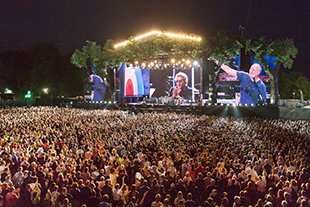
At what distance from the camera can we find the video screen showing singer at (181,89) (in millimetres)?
29078

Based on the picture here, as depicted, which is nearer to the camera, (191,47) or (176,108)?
(176,108)

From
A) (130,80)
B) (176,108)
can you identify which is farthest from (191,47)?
(130,80)

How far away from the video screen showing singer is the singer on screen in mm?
7598

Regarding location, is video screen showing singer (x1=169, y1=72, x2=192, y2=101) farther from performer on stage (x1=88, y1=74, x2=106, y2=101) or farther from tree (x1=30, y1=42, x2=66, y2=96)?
tree (x1=30, y1=42, x2=66, y2=96)

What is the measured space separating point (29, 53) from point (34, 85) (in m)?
7.85

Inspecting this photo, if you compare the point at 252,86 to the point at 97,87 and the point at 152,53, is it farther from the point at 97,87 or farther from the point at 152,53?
the point at 97,87

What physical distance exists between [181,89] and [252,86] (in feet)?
32.3

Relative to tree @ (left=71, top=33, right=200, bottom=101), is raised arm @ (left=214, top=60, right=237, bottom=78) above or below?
below

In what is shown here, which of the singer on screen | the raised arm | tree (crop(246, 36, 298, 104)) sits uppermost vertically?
tree (crop(246, 36, 298, 104))

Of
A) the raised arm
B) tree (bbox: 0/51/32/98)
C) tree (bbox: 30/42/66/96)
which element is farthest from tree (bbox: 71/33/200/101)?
tree (bbox: 0/51/32/98)

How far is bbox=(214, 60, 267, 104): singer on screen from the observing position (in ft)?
69.8

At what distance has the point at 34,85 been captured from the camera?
163 feet

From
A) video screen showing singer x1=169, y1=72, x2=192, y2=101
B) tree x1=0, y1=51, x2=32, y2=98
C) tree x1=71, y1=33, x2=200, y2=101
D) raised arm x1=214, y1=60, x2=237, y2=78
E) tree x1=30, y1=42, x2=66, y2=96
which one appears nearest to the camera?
tree x1=71, y1=33, x2=200, y2=101

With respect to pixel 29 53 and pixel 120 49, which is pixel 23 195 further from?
pixel 29 53
